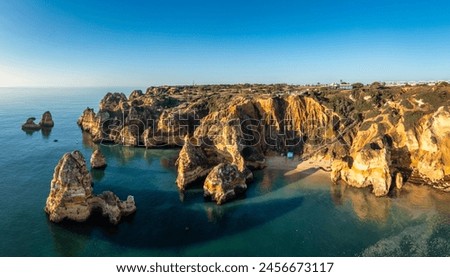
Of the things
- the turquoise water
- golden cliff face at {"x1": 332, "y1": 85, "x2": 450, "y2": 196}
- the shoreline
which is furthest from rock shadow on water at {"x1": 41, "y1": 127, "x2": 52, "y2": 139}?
golden cliff face at {"x1": 332, "y1": 85, "x2": 450, "y2": 196}

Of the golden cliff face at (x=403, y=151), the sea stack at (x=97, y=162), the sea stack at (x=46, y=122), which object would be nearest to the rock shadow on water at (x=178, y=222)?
the golden cliff face at (x=403, y=151)

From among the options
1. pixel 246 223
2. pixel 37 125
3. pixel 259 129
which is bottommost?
pixel 246 223

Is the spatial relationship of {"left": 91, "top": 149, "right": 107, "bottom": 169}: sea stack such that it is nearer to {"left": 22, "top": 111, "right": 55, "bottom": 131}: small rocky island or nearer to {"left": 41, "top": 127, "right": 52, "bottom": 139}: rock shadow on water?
{"left": 41, "top": 127, "right": 52, "bottom": 139}: rock shadow on water

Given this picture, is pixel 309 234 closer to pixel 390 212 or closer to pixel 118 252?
pixel 390 212

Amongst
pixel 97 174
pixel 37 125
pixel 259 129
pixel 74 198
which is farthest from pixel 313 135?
pixel 37 125

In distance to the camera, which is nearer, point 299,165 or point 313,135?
point 299,165

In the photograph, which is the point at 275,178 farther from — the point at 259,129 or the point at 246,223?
the point at 246,223

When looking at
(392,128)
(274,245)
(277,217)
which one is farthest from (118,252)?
(392,128)
